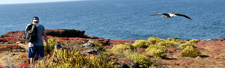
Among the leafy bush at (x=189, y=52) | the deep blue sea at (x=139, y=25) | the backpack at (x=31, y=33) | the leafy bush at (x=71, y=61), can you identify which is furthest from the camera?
the deep blue sea at (x=139, y=25)

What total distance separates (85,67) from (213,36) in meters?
45.7

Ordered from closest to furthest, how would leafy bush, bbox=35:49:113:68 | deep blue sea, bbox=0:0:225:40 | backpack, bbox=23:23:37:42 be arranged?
leafy bush, bbox=35:49:113:68 → backpack, bbox=23:23:37:42 → deep blue sea, bbox=0:0:225:40

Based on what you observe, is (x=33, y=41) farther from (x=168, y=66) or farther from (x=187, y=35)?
(x=187, y=35)

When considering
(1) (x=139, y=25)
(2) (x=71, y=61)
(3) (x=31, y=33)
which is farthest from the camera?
(1) (x=139, y=25)

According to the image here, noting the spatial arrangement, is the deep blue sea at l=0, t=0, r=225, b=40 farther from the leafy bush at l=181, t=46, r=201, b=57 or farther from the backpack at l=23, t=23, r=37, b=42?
the backpack at l=23, t=23, r=37, b=42

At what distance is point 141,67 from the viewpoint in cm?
1049

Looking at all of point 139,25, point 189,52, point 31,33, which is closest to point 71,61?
point 31,33

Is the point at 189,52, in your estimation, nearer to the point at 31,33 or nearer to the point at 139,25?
the point at 31,33

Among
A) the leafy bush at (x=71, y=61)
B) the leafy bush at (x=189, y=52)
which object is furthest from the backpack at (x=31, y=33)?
the leafy bush at (x=189, y=52)

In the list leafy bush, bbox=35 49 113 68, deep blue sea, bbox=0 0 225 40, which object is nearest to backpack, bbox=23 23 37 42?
leafy bush, bbox=35 49 113 68

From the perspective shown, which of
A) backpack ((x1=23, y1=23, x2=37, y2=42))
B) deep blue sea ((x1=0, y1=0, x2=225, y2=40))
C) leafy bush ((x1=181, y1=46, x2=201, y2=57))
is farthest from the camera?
deep blue sea ((x1=0, y1=0, x2=225, y2=40))

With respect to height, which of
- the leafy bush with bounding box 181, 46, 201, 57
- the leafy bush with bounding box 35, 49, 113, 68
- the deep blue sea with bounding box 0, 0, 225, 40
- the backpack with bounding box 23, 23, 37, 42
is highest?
the backpack with bounding box 23, 23, 37, 42

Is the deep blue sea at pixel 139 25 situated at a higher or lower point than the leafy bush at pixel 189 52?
lower

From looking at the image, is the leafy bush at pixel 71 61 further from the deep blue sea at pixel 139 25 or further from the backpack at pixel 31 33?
the deep blue sea at pixel 139 25
